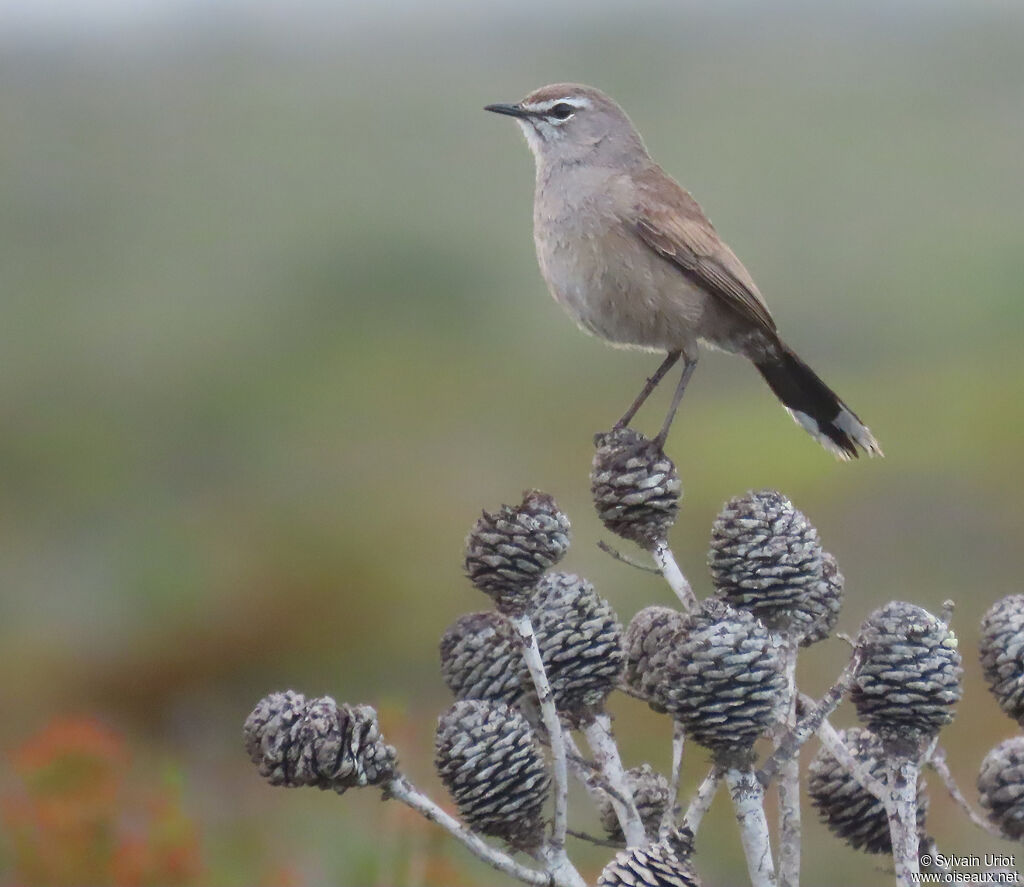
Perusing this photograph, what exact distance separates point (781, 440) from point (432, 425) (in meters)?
1.00

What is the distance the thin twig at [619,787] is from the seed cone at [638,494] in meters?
0.20

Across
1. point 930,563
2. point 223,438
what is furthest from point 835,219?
point 223,438

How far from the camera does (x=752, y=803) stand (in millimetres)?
861

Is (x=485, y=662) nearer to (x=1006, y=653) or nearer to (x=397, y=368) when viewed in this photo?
(x=1006, y=653)

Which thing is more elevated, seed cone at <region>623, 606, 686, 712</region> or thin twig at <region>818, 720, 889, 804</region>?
seed cone at <region>623, 606, 686, 712</region>

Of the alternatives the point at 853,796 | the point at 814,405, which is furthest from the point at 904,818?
the point at 814,405

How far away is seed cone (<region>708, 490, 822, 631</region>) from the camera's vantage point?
936mm

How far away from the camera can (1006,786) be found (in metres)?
0.99

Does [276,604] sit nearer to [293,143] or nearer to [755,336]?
[755,336]

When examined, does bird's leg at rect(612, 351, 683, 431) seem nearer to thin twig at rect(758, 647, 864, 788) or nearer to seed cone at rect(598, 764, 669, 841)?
seed cone at rect(598, 764, 669, 841)

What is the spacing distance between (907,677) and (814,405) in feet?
3.69

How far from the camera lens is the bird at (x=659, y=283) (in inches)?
73.5

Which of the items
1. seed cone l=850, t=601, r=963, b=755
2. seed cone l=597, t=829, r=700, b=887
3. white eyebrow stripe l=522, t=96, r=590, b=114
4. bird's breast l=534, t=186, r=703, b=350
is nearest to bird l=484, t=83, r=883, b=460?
bird's breast l=534, t=186, r=703, b=350

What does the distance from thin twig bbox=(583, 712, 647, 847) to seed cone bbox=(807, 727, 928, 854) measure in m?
0.18
